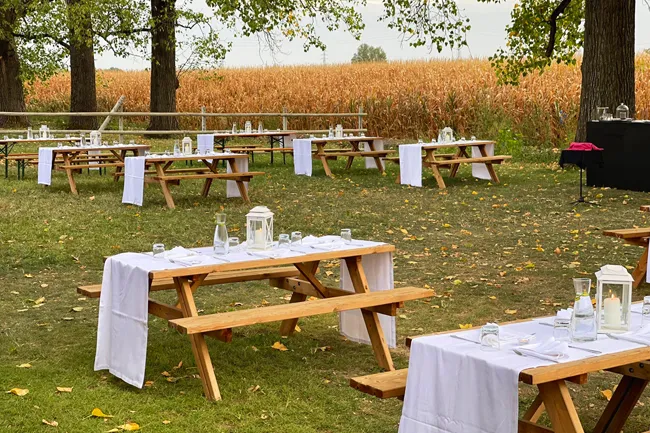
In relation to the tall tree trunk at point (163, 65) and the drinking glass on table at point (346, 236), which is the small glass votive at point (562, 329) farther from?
the tall tree trunk at point (163, 65)

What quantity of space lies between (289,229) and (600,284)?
692cm

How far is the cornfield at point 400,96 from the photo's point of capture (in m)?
22.3

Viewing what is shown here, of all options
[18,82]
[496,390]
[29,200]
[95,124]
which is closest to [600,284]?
[496,390]

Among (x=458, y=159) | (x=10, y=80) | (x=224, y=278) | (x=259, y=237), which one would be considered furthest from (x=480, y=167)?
(x=10, y=80)

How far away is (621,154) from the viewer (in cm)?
1430

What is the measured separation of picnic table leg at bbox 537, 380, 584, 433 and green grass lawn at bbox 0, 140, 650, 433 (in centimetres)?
127

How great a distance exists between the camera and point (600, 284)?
12.7 feet

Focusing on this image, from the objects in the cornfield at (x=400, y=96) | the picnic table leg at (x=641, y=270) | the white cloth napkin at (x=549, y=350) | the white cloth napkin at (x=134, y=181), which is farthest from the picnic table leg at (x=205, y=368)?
the cornfield at (x=400, y=96)

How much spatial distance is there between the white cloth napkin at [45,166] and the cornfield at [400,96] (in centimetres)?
1087

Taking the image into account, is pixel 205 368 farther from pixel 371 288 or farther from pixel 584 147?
pixel 584 147

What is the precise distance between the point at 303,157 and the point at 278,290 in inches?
345

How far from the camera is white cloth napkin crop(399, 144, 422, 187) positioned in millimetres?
14664

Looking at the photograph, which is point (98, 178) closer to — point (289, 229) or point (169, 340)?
point (289, 229)

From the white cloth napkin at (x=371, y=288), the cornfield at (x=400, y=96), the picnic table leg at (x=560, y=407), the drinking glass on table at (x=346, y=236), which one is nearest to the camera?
the picnic table leg at (x=560, y=407)
